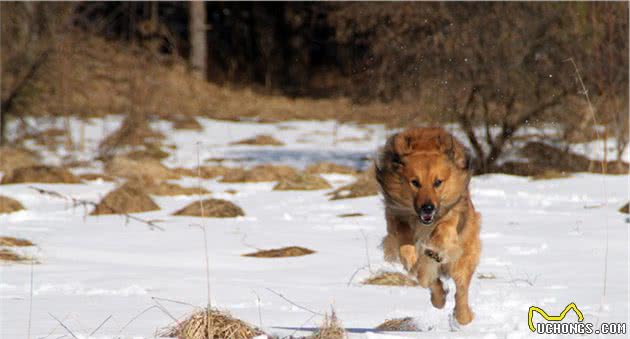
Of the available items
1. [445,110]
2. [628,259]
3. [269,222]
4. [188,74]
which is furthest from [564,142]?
[188,74]

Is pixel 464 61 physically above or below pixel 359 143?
above

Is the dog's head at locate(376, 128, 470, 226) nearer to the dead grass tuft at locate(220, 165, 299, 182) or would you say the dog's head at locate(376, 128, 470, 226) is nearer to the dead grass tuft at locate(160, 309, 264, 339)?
the dead grass tuft at locate(160, 309, 264, 339)

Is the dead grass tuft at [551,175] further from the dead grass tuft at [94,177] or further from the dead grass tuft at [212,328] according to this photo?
the dead grass tuft at [212,328]

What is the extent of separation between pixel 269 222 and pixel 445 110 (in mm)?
4277

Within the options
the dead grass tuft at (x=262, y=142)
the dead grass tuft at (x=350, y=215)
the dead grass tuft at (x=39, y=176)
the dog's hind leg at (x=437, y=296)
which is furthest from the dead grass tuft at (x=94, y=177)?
the dog's hind leg at (x=437, y=296)

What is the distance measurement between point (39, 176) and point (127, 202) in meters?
2.92

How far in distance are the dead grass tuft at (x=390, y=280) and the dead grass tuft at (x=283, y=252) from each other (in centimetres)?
128

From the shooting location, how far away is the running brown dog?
5.52m

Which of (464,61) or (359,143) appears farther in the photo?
(359,143)

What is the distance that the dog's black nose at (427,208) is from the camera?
212 inches

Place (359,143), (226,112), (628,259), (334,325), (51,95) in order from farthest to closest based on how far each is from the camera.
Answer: (226,112), (359,143), (51,95), (628,259), (334,325)

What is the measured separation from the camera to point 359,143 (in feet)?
69.3

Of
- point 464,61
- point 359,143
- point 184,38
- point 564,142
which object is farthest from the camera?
point 184,38

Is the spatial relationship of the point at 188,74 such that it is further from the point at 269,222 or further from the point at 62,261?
the point at 62,261
